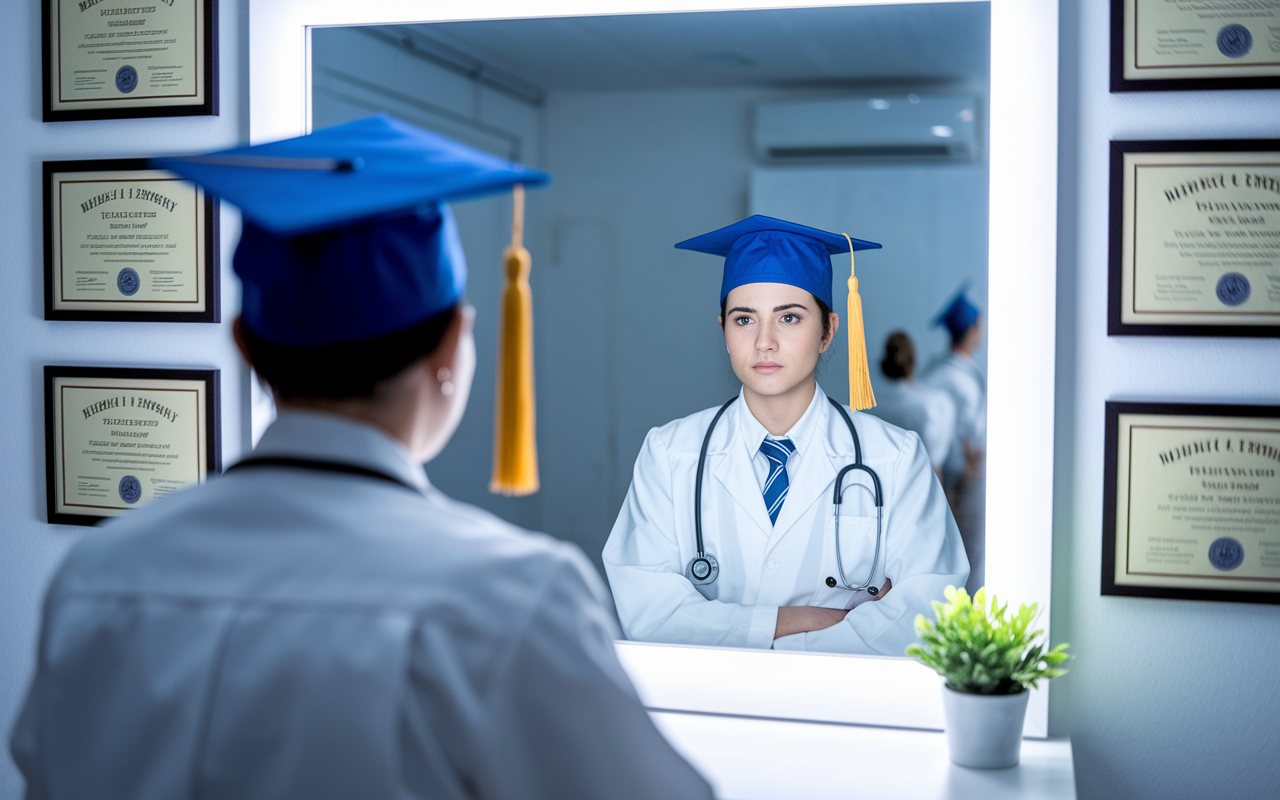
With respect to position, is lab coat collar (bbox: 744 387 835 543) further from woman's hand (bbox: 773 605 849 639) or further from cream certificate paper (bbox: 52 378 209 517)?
cream certificate paper (bbox: 52 378 209 517)

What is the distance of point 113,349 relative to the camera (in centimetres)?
166

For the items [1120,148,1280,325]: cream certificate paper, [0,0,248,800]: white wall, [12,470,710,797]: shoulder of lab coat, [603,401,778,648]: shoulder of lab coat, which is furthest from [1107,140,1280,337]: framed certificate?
[0,0,248,800]: white wall

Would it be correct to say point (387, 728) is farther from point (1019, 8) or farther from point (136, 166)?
point (136, 166)

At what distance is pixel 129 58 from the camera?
1612 millimetres

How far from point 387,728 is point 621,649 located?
0.97m

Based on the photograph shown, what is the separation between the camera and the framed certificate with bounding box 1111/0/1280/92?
49.8 inches

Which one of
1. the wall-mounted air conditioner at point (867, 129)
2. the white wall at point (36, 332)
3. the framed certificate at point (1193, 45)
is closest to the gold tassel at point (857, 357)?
the wall-mounted air conditioner at point (867, 129)

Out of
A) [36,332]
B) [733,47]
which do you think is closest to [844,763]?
[733,47]

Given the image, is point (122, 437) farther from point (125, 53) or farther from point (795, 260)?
point (795, 260)

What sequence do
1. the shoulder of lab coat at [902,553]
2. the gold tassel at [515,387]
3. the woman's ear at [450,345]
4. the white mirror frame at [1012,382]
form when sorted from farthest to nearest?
1. the shoulder of lab coat at [902,553]
2. the white mirror frame at [1012,382]
3. the gold tassel at [515,387]
4. the woman's ear at [450,345]

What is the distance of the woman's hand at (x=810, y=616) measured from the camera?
4.90 ft

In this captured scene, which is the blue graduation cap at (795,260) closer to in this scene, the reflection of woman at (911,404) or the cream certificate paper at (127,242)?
the reflection of woman at (911,404)

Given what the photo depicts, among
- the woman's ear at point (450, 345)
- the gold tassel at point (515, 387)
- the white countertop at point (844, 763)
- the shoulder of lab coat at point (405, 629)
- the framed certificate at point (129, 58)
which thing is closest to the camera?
the shoulder of lab coat at point (405, 629)

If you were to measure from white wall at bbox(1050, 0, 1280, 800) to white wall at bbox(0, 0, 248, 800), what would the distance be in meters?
1.31
